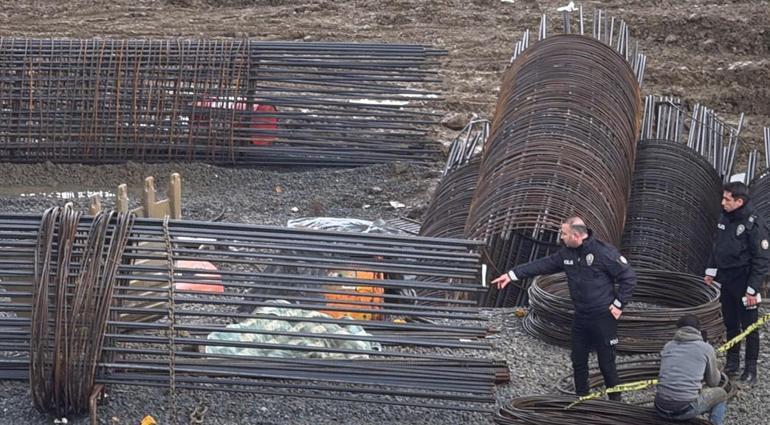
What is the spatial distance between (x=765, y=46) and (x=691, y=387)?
15862 mm

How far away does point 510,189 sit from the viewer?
490 inches

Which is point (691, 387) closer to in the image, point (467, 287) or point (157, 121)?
point (467, 287)

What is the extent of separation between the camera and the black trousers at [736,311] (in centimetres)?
975

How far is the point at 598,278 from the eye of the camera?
8.91 m

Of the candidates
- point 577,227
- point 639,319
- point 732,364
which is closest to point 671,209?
point 639,319

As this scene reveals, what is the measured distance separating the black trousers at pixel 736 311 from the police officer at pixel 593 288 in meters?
1.26

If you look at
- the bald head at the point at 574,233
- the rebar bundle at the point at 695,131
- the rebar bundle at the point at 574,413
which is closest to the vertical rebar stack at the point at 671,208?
the rebar bundle at the point at 695,131

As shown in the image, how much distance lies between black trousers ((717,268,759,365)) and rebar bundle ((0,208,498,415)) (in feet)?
6.93

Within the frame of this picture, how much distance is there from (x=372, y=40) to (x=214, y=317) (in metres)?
16.2

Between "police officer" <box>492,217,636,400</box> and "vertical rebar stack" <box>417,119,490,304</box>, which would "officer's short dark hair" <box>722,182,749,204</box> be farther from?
"vertical rebar stack" <box>417,119,490,304</box>

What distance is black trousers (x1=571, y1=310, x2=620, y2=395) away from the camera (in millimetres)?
8953

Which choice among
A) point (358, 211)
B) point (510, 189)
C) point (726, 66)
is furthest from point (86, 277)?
point (726, 66)

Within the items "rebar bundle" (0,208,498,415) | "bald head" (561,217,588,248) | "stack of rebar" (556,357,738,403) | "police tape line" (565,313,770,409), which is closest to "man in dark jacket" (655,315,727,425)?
"police tape line" (565,313,770,409)

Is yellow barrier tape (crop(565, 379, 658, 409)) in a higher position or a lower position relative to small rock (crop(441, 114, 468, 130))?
lower
